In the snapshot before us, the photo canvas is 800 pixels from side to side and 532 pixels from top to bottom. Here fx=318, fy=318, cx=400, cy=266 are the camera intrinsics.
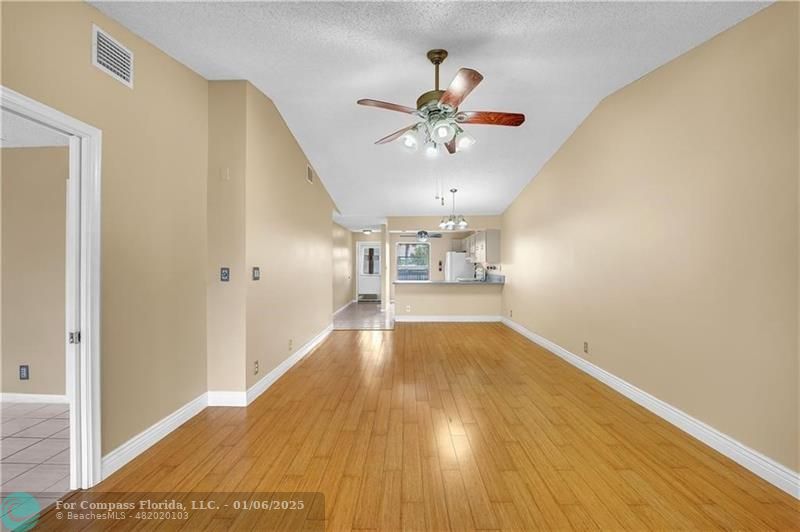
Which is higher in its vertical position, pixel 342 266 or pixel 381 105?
pixel 381 105

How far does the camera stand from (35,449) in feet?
7.31

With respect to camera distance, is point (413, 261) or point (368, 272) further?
point (368, 272)

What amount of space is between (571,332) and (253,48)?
4.64m

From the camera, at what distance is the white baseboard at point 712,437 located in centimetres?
185

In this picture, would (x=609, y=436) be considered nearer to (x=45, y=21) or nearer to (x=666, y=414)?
(x=666, y=414)

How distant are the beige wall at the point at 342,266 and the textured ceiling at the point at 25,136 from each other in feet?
18.3

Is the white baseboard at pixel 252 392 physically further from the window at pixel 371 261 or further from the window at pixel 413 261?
the window at pixel 371 261

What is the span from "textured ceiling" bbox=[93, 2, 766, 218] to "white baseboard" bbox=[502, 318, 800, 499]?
282 centimetres

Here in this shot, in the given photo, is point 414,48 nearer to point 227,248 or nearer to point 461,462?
point 227,248

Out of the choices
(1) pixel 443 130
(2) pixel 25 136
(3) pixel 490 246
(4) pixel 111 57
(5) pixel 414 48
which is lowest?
(3) pixel 490 246

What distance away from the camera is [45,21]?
1.67 metres

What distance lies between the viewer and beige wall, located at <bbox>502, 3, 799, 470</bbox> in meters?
1.89

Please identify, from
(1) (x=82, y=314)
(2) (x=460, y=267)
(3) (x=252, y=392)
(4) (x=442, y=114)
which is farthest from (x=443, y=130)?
(2) (x=460, y=267)

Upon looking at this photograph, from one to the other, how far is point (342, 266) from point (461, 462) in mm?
7796
